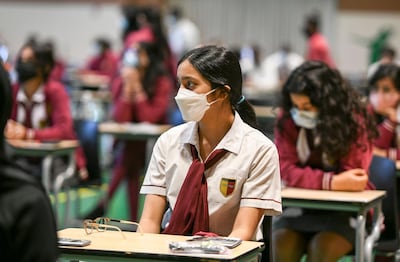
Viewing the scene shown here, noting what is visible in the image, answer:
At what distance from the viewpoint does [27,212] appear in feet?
6.63

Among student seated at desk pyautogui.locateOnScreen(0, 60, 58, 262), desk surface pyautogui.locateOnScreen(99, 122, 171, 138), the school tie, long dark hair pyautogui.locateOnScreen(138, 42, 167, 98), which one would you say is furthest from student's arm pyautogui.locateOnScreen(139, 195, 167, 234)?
long dark hair pyautogui.locateOnScreen(138, 42, 167, 98)

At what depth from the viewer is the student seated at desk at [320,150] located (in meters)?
4.90

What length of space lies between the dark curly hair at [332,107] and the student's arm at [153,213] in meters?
1.33

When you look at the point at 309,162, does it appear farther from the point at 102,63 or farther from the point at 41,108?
the point at 102,63

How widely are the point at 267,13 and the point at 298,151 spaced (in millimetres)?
16079

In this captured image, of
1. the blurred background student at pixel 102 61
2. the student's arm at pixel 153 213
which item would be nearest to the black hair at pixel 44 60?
the student's arm at pixel 153 213

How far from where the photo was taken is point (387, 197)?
17.0ft

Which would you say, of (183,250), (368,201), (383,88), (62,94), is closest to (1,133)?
(183,250)

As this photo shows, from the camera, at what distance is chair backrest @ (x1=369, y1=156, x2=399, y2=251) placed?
5133 mm

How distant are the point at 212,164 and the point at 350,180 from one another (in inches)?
48.9

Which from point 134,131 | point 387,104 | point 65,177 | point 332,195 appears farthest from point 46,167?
point 332,195

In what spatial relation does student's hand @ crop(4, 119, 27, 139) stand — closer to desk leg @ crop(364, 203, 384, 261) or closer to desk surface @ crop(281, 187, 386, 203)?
desk surface @ crop(281, 187, 386, 203)

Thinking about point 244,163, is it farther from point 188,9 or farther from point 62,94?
point 188,9

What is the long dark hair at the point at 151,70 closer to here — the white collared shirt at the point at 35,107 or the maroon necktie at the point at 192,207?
the white collared shirt at the point at 35,107
